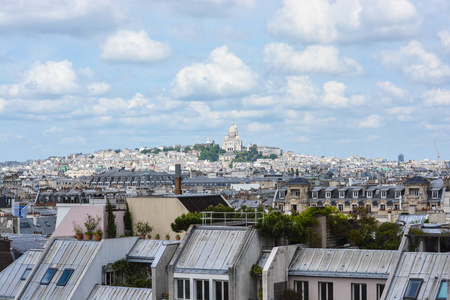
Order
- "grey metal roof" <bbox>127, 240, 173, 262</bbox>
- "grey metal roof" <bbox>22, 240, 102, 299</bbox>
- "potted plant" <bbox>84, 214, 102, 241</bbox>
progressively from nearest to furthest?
"grey metal roof" <bbox>22, 240, 102, 299</bbox> < "grey metal roof" <bbox>127, 240, 173, 262</bbox> < "potted plant" <bbox>84, 214, 102, 241</bbox>

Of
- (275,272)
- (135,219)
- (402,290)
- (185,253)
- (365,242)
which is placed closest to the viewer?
(402,290)

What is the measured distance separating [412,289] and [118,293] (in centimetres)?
923

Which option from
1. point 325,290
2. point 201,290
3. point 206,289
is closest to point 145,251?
point 201,290

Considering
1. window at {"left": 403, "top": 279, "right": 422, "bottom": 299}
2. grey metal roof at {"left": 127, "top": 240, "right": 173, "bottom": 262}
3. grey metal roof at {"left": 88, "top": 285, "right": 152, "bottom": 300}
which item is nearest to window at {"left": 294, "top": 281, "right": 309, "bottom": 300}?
window at {"left": 403, "top": 279, "right": 422, "bottom": 299}

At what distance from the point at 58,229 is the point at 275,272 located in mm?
11685

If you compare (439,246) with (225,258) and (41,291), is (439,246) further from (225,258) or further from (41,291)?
(41,291)

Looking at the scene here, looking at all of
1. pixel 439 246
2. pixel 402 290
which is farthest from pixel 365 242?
pixel 402 290

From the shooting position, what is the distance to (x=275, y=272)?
23297 mm

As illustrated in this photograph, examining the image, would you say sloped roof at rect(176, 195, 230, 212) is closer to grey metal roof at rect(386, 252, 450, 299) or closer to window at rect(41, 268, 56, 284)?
window at rect(41, 268, 56, 284)

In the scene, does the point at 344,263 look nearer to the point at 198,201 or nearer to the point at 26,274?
the point at 26,274

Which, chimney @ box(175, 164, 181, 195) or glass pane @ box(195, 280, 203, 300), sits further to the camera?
chimney @ box(175, 164, 181, 195)

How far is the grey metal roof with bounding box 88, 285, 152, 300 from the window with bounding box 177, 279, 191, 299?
1241 millimetres

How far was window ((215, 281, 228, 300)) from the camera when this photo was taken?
76.8 feet

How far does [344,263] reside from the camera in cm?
2339
